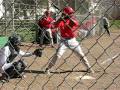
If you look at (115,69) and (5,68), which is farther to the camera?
(115,69)

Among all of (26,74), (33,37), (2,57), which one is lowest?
(33,37)

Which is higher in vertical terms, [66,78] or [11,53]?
[11,53]

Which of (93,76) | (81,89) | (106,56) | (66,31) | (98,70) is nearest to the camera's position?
(81,89)

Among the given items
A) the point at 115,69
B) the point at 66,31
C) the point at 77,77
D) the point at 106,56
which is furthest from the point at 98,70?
the point at 106,56

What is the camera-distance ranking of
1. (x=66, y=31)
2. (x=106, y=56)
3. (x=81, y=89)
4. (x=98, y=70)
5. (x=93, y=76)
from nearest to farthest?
1. (x=81, y=89)
2. (x=66, y=31)
3. (x=93, y=76)
4. (x=98, y=70)
5. (x=106, y=56)

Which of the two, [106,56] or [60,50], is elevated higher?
[60,50]

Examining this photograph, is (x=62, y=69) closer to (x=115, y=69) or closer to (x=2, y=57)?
(x=115, y=69)

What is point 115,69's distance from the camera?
9133mm

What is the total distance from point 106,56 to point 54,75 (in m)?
3.40

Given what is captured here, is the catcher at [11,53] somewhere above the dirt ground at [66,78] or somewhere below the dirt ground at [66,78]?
above

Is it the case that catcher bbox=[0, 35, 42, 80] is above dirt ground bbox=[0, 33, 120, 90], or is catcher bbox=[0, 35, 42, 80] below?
above

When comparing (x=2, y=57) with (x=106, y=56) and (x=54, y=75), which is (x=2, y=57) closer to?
(x=54, y=75)

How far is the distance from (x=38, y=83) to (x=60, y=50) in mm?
1437

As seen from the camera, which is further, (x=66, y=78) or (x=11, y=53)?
(x=66, y=78)
